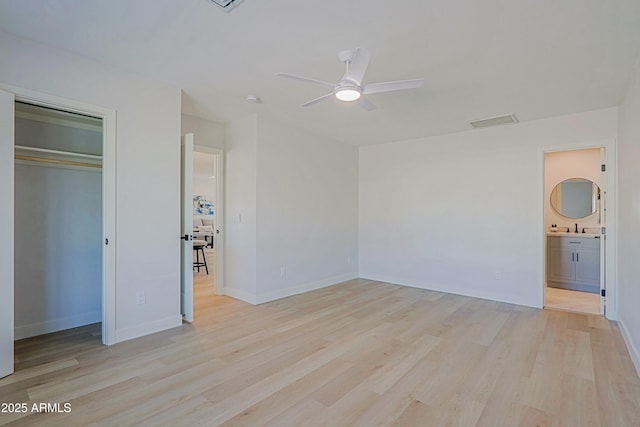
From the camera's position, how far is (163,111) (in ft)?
10.6

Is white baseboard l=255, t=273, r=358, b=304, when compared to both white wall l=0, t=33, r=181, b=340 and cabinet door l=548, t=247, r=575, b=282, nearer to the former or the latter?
white wall l=0, t=33, r=181, b=340

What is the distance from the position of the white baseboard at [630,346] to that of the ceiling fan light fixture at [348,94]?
2.97m

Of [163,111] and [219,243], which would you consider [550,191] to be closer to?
[219,243]

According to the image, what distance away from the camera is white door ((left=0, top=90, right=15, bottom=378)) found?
7.47 ft

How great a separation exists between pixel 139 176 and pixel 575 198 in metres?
6.48

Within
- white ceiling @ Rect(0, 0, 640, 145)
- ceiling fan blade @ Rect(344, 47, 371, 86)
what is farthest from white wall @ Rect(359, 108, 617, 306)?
ceiling fan blade @ Rect(344, 47, 371, 86)

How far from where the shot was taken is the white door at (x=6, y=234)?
2275 mm

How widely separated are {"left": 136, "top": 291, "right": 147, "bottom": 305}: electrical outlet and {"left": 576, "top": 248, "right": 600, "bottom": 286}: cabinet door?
6.18m

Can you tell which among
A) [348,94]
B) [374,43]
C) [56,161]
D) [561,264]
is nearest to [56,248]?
[56,161]

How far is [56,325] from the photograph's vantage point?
3229 millimetres

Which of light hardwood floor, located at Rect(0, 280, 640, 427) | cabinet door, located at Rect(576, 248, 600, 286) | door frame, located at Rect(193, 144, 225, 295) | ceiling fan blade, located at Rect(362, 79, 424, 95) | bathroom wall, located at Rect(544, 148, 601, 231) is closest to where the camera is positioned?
light hardwood floor, located at Rect(0, 280, 640, 427)

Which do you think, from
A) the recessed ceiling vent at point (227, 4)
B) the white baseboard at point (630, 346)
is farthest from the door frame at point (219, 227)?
the white baseboard at point (630, 346)

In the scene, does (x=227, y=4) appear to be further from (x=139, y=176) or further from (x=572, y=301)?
(x=572, y=301)

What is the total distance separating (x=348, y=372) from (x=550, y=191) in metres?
5.10
